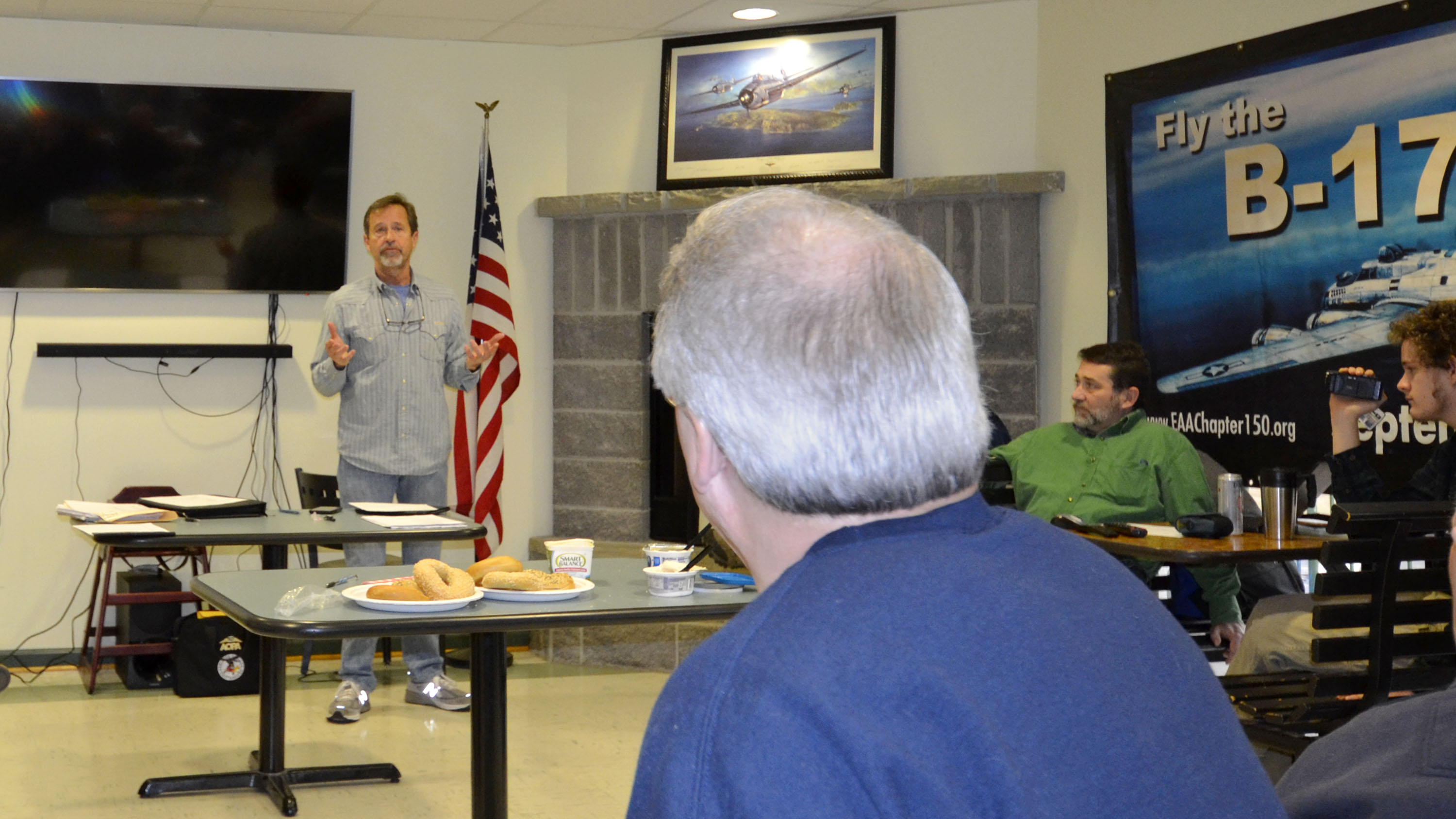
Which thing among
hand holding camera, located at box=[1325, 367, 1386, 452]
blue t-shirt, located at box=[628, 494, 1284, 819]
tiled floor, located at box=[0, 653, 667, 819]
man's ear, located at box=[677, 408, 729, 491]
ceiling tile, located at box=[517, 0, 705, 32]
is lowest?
tiled floor, located at box=[0, 653, 667, 819]

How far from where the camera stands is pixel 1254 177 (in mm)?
4332

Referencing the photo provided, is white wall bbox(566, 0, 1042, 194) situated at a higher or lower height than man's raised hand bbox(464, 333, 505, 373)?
higher

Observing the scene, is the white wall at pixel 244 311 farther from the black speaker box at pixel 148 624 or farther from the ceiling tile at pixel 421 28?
the black speaker box at pixel 148 624

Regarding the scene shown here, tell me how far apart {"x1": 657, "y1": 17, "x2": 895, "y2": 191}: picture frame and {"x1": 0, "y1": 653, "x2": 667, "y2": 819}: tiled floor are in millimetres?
2132

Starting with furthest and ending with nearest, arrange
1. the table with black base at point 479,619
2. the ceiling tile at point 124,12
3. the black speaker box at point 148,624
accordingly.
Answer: the ceiling tile at point 124,12 < the black speaker box at point 148,624 < the table with black base at point 479,619

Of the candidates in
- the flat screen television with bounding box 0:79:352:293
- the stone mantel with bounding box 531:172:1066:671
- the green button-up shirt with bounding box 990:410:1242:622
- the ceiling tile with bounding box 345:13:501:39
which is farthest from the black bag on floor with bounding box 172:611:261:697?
the green button-up shirt with bounding box 990:410:1242:622

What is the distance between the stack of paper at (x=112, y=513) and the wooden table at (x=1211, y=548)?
7.75 feet

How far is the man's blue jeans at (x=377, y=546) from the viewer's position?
447cm

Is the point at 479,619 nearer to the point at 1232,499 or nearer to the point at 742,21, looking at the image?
the point at 1232,499

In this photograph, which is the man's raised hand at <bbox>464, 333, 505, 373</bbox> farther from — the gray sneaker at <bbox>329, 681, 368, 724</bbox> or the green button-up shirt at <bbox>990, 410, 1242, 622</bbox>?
the green button-up shirt at <bbox>990, 410, 1242, 622</bbox>

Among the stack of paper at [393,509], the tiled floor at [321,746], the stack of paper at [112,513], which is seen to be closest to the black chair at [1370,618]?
the tiled floor at [321,746]

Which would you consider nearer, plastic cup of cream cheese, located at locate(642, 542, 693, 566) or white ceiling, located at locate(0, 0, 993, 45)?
plastic cup of cream cheese, located at locate(642, 542, 693, 566)

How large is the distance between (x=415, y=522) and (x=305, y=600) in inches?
47.1

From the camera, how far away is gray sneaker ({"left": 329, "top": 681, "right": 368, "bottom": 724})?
4.41m
